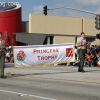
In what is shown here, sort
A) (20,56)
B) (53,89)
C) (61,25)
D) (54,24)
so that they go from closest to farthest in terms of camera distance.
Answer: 1. (53,89)
2. (20,56)
3. (54,24)
4. (61,25)

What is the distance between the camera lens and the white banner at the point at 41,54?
56.9 feet

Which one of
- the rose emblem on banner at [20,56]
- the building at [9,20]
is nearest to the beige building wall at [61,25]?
the building at [9,20]

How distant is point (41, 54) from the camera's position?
18422 millimetres

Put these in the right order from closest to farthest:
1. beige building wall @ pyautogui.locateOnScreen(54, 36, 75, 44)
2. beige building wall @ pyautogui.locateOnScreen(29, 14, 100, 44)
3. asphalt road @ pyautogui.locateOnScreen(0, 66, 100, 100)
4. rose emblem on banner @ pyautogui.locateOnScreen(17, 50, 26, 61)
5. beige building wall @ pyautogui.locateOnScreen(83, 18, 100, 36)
→ 1. asphalt road @ pyautogui.locateOnScreen(0, 66, 100, 100)
2. rose emblem on banner @ pyautogui.locateOnScreen(17, 50, 26, 61)
3. beige building wall @ pyautogui.locateOnScreen(29, 14, 100, 44)
4. beige building wall @ pyautogui.locateOnScreen(54, 36, 75, 44)
5. beige building wall @ pyautogui.locateOnScreen(83, 18, 100, 36)

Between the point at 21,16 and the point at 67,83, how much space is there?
171 ft

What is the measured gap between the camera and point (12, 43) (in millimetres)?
60344

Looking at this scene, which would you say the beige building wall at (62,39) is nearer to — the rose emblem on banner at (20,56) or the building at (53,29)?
the building at (53,29)

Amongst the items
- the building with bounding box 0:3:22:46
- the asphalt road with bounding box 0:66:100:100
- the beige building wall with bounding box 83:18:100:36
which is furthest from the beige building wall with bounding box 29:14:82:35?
the asphalt road with bounding box 0:66:100:100

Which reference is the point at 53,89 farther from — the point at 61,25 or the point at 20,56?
the point at 61,25

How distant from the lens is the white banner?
56.9 feet

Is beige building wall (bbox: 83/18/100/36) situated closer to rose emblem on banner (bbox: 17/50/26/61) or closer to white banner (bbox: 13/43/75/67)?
white banner (bbox: 13/43/75/67)

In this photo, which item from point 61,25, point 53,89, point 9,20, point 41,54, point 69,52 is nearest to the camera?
point 53,89

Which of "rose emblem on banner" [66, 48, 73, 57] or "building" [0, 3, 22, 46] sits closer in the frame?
"rose emblem on banner" [66, 48, 73, 57]

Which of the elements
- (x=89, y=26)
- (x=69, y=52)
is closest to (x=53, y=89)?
(x=69, y=52)
